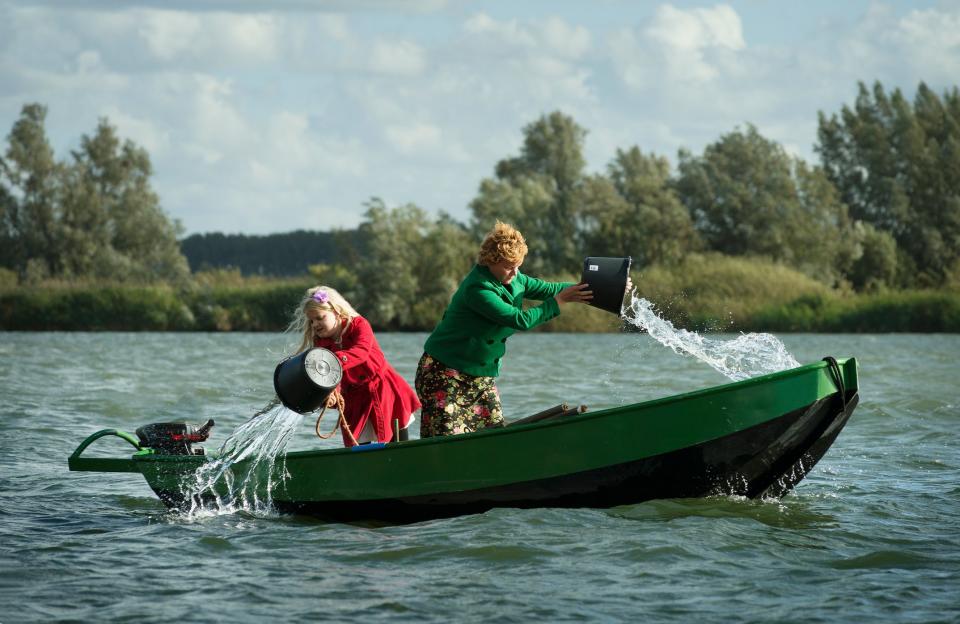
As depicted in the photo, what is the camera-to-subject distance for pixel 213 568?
671 centimetres

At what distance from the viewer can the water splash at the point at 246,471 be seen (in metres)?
7.98

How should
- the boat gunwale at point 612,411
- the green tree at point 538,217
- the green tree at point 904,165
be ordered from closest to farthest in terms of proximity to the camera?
1. the boat gunwale at point 612,411
2. the green tree at point 538,217
3. the green tree at point 904,165

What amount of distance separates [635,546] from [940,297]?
3104 cm

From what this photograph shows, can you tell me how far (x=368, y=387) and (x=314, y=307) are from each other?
581mm

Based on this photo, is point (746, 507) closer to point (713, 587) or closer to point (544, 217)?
point (713, 587)

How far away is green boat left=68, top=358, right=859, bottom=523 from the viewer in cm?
714

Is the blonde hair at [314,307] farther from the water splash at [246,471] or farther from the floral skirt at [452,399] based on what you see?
the floral skirt at [452,399]

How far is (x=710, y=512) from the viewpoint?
7.70 m

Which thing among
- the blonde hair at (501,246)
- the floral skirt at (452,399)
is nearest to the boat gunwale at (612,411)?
the floral skirt at (452,399)

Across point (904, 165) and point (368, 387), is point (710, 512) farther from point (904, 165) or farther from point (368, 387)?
point (904, 165)

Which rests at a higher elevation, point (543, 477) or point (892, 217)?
point (892, 217)

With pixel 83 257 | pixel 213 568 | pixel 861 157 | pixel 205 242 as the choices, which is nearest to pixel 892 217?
pixel 861 157

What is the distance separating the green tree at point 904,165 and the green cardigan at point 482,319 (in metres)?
46.4

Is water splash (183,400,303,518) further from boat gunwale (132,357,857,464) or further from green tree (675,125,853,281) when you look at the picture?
green tree (675,125,853,281)
